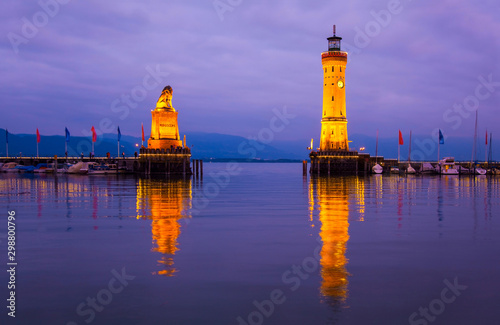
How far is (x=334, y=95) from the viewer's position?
103 m

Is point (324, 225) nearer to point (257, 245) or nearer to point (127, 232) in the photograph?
point (257, 245)

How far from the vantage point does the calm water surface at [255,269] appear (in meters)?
12.4

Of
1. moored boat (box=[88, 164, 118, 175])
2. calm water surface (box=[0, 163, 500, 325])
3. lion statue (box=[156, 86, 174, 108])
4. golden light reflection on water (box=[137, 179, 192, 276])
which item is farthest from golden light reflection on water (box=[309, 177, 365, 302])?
moored boat (box=[88, 164, 118, 175])

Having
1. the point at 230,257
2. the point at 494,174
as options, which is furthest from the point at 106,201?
the point at 494,174

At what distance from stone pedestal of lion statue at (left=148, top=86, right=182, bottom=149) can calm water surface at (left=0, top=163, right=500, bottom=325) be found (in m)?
65.8

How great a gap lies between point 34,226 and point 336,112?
83.7 metres

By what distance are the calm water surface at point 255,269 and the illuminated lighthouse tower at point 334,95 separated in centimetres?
7499

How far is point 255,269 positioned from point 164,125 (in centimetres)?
8049

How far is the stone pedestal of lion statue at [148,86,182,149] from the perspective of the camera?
9462 cm

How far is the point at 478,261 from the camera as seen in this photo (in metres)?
17.5

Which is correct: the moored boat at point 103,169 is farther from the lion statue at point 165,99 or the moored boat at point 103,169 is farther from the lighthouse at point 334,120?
the lighthouse at point 334,120

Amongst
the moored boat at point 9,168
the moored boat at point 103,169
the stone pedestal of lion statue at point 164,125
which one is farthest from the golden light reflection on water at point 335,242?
the moored boat at point 9,168

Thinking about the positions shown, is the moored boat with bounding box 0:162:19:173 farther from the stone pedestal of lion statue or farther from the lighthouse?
the lighthouse

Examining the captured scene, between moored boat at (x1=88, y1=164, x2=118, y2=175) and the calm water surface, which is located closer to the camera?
the calm water surface
